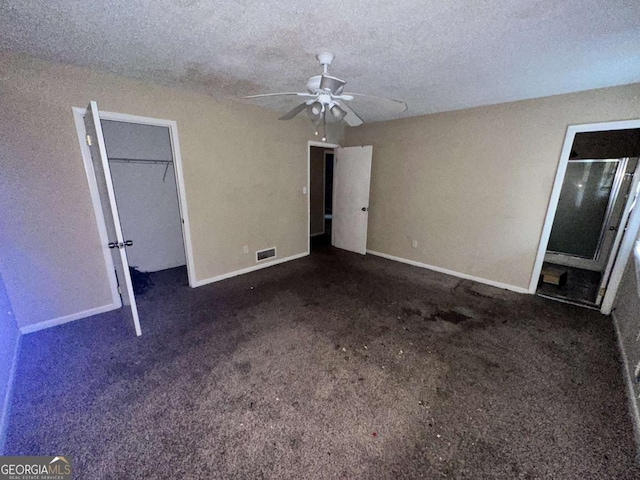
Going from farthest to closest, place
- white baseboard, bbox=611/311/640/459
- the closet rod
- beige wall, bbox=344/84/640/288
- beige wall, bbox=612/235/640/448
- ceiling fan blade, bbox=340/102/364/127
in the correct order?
the closet rod, beige wall, bbox=344/84/640/288, ceiling fan blade, bbox=340/102/364/127, beige wall, bbox=612/235/640/448, white baseboard, bbox=611/311/640/459

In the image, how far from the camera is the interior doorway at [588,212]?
11.5ft

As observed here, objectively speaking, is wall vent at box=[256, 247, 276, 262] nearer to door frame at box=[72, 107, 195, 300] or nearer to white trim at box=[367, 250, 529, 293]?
door frame at box=[72, 107, 195, 300]

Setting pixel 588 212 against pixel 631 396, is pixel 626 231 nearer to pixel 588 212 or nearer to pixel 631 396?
pixel 631 396

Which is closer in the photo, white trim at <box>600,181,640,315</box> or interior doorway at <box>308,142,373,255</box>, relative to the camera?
white trim at <box>600,181,640,315</box>

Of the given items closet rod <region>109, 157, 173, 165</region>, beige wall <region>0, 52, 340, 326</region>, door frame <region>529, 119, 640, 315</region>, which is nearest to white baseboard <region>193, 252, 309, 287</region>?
beige wall <region>0, 52, 340, 326</region>

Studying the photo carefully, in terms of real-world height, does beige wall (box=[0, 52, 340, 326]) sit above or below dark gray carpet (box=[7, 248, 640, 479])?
above

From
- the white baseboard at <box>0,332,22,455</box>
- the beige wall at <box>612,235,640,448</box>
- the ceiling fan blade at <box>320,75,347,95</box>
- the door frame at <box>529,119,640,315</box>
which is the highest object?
the ceiling fan blade at <box>320,75,347,95</box>

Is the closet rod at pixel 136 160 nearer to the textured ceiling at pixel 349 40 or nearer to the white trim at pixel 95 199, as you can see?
the white trim at pixel 95 199

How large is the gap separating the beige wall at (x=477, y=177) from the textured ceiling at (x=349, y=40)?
359 millimetres

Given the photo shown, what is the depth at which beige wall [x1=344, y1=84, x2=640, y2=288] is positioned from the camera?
2.86 meters

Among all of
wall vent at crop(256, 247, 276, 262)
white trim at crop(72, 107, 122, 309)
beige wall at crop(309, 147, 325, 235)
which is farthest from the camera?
beige wall at crop(309, 147, 325, 235)

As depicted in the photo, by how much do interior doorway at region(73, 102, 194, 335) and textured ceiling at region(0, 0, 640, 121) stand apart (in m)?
0.84

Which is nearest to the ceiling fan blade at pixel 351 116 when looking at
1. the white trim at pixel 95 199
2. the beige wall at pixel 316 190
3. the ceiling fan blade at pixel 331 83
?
the ceiling fan blade at pixel 331 83

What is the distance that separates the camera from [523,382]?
1889mm
